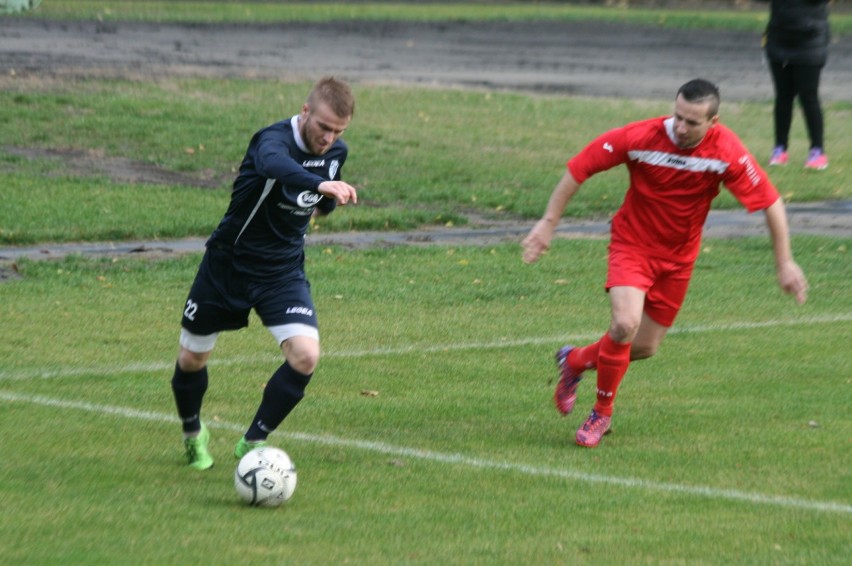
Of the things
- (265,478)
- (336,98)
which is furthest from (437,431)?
(336,98)

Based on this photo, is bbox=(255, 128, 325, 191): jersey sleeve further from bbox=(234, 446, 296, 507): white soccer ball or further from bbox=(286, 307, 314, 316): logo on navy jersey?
bbox=(234, 446, 296, 507): white soccer ball

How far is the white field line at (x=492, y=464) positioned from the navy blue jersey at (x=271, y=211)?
981mm

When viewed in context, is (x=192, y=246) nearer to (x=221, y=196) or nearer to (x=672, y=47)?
(x=221, y=196)

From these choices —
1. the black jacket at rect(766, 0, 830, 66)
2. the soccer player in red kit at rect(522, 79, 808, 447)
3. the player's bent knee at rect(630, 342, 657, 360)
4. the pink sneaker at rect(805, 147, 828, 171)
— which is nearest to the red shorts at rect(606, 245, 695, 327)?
the soccer player in red kit at rect(522, 79, 808, 447)

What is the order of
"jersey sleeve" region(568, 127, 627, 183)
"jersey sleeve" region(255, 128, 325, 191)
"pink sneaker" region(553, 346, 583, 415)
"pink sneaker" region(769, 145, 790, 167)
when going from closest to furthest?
"jersey sleeve" region(255, 128, 325, 191) → "jersey sleeve" region(568, 127, 627, 183) → "pink sneaker" region(553, 346, 583, 415) → "pink sneaker" region(769, 145, 790, 167)

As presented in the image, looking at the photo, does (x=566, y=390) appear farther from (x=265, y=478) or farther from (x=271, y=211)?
(x=265, y=478)

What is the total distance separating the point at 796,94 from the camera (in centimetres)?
1766

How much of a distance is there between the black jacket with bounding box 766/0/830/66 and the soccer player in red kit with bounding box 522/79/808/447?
9814 mm

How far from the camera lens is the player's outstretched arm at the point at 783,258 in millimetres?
7523

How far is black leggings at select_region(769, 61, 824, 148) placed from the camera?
56.4 feet

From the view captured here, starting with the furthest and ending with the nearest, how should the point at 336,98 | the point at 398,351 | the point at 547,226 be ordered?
the point at 398,351
the point at 547,226
the point at 336,98

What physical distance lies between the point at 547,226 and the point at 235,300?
5.37 feet

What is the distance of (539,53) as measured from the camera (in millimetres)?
30406

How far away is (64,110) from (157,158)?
249 centimetres
